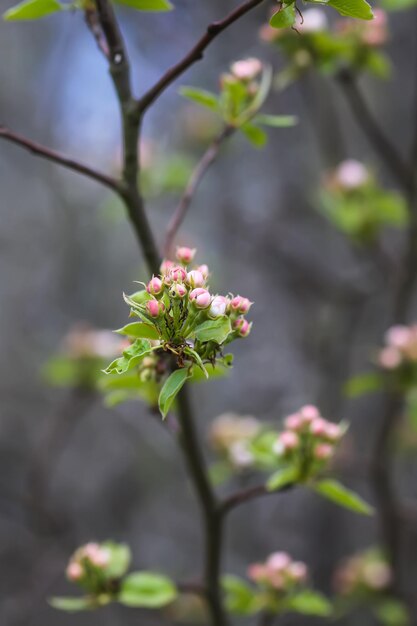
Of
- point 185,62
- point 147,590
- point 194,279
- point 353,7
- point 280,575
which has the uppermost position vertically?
point 185,62

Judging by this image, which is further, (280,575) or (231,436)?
(231,436)

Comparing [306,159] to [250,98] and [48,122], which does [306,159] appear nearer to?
[48,122]

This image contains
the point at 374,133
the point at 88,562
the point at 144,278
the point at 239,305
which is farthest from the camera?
the point at 144,278

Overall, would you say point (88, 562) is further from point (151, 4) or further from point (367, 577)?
point (367, 577)

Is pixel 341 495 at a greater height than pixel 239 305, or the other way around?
pixel 239 305

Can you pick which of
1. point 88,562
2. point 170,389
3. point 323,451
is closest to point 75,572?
point 88,562

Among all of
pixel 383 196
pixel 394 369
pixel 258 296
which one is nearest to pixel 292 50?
pixel 383 196
